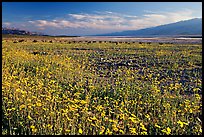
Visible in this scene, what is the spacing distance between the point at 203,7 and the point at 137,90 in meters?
5.23

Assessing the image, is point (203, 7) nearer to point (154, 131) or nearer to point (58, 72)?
point (154, 131)

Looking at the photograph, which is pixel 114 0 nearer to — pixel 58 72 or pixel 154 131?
pixel 154 131

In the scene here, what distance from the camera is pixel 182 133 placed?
6.03m

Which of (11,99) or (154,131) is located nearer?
(154,131)

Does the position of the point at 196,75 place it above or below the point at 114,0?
below

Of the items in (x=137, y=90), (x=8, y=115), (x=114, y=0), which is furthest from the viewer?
(x=137, y=90)

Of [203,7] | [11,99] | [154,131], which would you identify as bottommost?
[154,131]

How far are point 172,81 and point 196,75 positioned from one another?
2136 mm

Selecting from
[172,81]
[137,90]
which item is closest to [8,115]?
[137,90]

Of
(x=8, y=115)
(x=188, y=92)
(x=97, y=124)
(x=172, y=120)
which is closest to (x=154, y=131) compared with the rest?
(x=172, y=120)

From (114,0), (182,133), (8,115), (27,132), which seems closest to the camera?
(114,0)

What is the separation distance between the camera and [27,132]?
18.4ft

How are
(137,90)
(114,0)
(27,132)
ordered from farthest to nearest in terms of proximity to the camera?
1. (137,90)
2. (27,132)
3. (114,0)

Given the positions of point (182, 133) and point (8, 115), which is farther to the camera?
point (8, 115)
